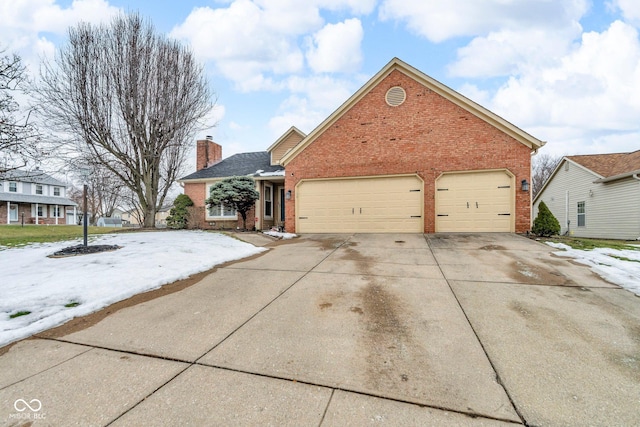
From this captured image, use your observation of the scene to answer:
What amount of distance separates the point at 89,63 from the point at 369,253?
13.3 metres

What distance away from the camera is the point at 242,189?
11961mm

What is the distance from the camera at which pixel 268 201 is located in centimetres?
1473

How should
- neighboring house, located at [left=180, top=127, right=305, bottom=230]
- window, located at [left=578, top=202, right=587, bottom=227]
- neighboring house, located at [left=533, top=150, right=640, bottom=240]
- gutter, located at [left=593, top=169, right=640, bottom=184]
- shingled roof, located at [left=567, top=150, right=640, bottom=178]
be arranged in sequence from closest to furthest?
gutter, located at [left=593, top=169, right=640, bottom=184], neighboring house, located at [left=533, top=150, right=640, bottom=240], shingled roof, located at [left=567, top=150, right=640, bottom=178], neighboring house, located at [left=180, top=127, right=305, bottom=230], window, located at [left=578, top=202, right=587, bottom=227]

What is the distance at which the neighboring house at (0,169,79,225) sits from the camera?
83.3 feet

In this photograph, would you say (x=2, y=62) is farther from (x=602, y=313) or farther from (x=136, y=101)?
(x=602, y=313)

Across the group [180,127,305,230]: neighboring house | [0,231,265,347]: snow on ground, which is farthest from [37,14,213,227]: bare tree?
[0,231,265,347]: snow on ground

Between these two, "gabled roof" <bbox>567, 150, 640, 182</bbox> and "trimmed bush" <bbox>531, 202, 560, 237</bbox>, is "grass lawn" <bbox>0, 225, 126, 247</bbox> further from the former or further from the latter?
"gabled roof" <bbox>567, 150, 640, 182</bbox>

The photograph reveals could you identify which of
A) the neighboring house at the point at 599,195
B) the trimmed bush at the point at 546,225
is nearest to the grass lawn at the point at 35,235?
the trimmed bush at the point at 546,225

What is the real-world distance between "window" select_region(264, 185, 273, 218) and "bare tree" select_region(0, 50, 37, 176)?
877 cm

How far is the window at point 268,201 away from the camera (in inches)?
568

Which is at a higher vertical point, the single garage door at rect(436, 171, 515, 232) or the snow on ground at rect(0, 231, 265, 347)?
the single garage door at rect(436, 171, 515, 232)

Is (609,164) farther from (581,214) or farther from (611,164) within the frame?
(581,214)

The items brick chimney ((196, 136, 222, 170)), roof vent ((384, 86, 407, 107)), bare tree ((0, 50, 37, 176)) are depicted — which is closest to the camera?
bare tree ((0, 50, 37, 176))

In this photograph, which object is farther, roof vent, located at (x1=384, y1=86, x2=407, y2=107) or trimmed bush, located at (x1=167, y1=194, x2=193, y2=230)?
trimmed bush, located at (x1=167, y1=194, x2=193, y2=230)
